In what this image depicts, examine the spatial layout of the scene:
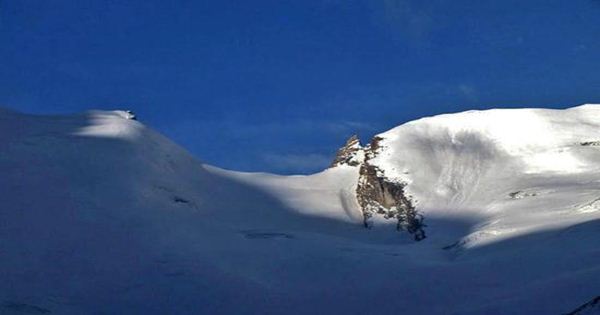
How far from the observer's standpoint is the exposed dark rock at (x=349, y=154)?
96812 millimetres

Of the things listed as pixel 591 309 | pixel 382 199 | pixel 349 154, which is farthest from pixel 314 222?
pixel 591 309

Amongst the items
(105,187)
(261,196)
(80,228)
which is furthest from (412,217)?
(80,228)

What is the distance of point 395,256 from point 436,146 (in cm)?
3497

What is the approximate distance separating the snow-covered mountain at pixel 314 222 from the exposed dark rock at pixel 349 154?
242mm

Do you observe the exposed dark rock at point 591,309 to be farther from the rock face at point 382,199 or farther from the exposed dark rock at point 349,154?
the exposed dark rock at point 349,154

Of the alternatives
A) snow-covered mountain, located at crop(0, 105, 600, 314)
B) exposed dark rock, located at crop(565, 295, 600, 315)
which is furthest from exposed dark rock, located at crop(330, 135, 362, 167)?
exposed dark rock, located at crop(565, 295, 600, 315)

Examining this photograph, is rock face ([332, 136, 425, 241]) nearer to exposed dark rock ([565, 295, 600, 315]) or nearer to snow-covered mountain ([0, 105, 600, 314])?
snow-covered mountain ([0, 105, 600, 314])

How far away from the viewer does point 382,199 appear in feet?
261

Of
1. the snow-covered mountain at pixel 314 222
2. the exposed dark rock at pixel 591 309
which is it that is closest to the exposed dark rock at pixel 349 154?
the snow-covered mountain at pixel 314 222

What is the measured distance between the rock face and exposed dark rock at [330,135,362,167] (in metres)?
4.30

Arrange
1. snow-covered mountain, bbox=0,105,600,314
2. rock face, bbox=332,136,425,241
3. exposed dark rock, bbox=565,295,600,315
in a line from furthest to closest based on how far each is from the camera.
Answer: rock face, bbox=332,136,425,241
snow-covered mountain, bbox=0,105,600,314
exposed dark rock, bbox=565,295,600,315

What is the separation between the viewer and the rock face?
7150 cm

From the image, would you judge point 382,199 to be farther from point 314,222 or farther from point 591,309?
point 591,309

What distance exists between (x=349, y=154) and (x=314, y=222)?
26.1 metres
